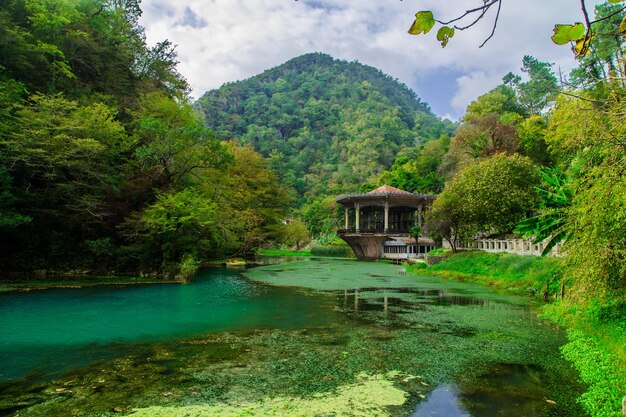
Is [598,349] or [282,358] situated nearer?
[282,358]

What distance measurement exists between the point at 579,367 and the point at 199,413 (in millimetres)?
5871

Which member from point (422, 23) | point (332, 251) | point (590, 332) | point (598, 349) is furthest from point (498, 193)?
point (332, 251)

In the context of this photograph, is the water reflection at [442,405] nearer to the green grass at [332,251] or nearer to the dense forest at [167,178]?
the dense forest at [167,178]

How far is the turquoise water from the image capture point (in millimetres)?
7535

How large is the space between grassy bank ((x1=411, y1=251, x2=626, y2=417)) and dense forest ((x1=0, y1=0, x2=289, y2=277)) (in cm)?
1455

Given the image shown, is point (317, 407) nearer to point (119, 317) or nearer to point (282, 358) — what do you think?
point (282, 358)

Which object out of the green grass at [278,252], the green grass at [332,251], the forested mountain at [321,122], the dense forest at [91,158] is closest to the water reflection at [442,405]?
the dense forest at [91,158]

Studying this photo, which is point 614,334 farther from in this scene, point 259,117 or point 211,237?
point 259,117

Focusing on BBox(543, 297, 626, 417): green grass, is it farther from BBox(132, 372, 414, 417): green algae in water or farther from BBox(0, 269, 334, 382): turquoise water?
BBox(0, 269, 334, 382): turquoise water

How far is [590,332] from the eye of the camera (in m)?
8.30

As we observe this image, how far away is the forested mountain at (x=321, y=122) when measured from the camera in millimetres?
69688

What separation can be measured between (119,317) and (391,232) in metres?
30.3

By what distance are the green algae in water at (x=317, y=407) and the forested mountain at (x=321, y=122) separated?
5333 centimetres

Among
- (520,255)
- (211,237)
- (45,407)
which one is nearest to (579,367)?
(45,407)
